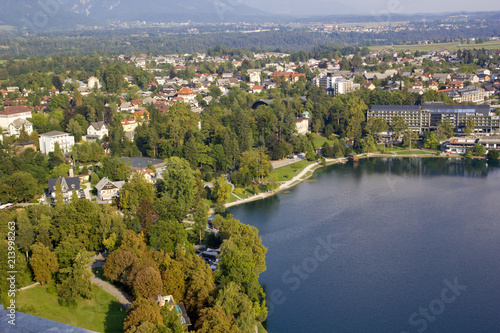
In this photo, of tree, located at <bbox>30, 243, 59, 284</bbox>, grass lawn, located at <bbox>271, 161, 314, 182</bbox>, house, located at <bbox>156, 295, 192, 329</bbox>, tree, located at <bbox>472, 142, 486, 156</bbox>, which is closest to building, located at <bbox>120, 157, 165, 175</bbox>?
grass lawn, located at <bbox>271, 161, 314, 182</bbox>

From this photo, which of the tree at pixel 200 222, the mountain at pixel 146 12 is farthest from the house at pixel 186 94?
the mountain at pixel 146 12

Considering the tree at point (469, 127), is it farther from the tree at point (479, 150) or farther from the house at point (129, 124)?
the house at point (129, 124)

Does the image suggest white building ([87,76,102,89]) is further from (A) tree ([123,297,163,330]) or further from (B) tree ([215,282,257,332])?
(A) tree ([123,297,163,330])

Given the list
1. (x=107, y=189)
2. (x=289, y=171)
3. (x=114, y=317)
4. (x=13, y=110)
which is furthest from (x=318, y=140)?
(x=114, y=317)

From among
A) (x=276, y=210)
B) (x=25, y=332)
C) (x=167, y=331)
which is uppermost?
(x=25, y=332)

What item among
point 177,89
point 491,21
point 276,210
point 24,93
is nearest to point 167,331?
point 276,210

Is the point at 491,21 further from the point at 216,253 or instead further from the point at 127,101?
the point at 216,253
